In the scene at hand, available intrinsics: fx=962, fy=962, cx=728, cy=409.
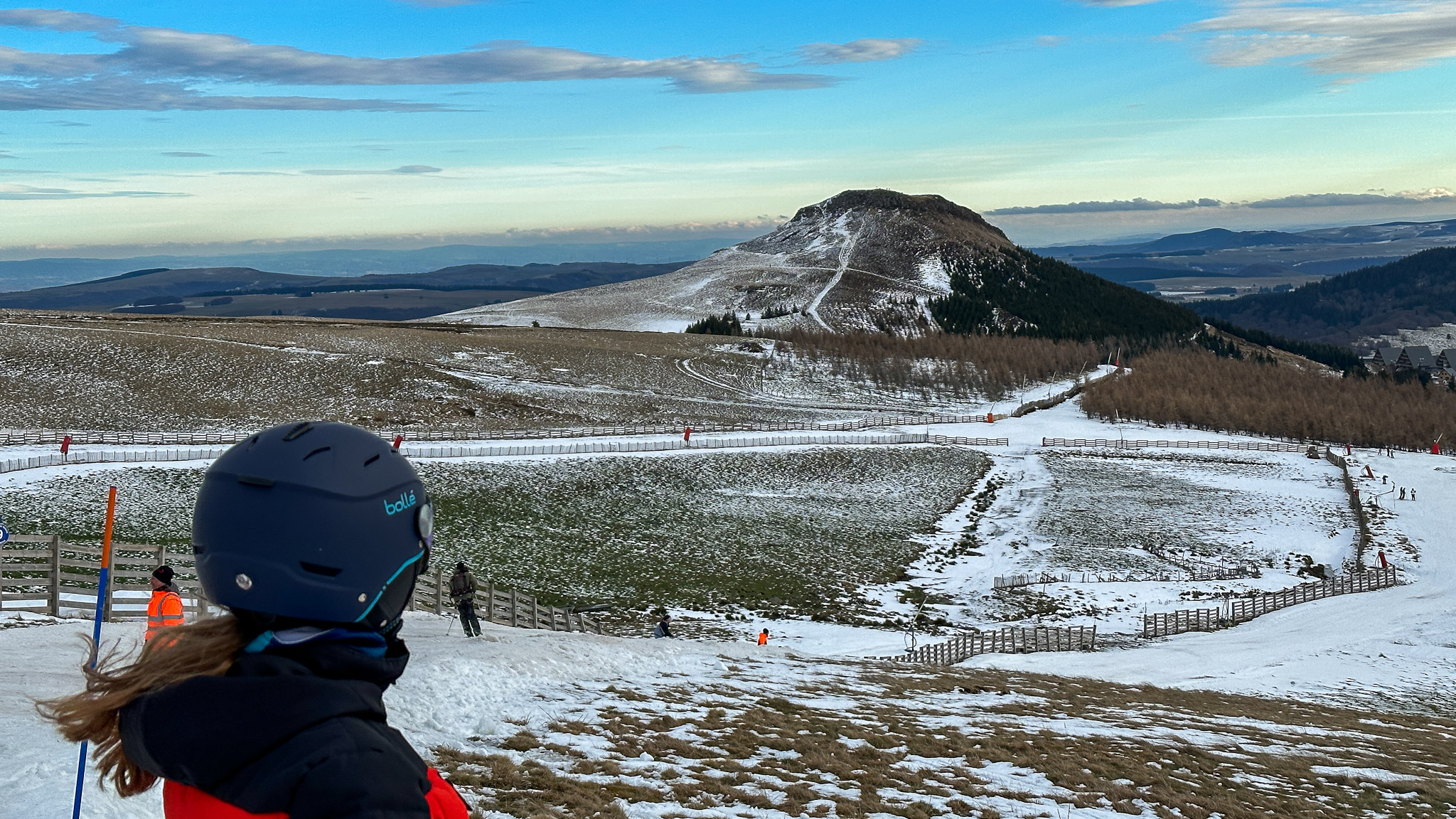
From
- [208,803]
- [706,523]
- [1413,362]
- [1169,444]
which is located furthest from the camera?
[1413,362]

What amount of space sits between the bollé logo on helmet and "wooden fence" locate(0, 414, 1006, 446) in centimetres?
4861

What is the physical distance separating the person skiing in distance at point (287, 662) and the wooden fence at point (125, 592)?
14335 mm

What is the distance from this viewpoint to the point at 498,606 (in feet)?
86.7

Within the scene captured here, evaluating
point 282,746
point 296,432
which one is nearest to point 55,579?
point 296,432

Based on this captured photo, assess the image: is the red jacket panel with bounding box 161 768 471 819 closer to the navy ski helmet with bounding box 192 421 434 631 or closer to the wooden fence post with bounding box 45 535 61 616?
the navy ski helmet with bounding box 192 421 434 631

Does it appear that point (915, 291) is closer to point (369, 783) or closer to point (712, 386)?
point (712, 386)

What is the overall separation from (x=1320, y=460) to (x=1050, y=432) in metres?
20.4

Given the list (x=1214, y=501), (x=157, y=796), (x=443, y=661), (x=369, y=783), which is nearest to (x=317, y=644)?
(x=369, y=783)

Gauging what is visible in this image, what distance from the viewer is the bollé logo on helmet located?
3.27 meters

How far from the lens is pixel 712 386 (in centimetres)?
10488

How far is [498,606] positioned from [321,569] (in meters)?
24.4

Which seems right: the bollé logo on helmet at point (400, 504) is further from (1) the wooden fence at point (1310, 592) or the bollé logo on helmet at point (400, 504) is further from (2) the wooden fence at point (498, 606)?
(1) the wooden fence at point (1310, 592)

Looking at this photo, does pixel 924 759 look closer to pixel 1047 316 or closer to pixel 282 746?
pixel 282 746

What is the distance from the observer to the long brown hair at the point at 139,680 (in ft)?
9.48
